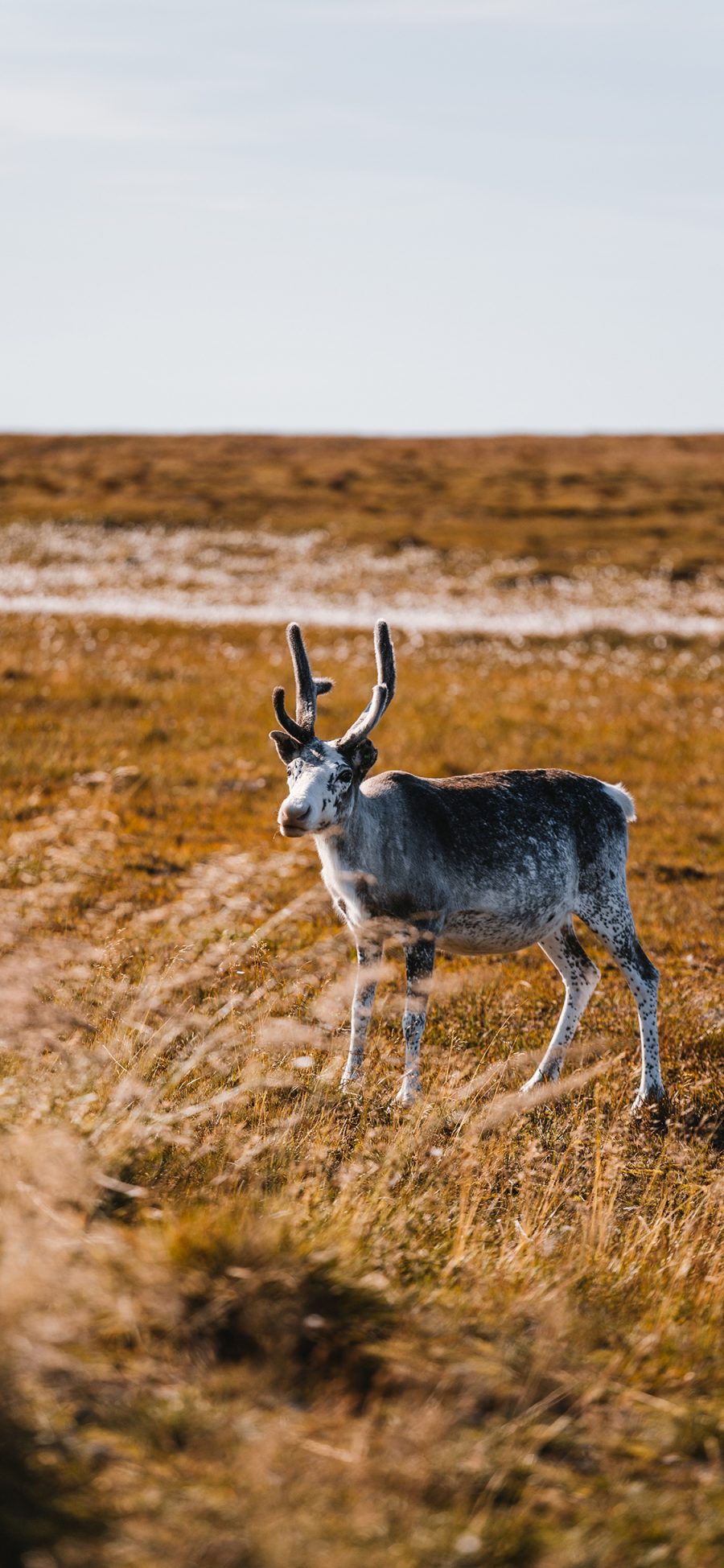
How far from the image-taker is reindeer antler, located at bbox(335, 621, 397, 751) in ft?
23.7

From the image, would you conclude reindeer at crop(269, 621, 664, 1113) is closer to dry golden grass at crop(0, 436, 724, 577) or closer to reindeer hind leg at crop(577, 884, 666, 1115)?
reindeer hind leg at crop(577, 884, 666, 1115)

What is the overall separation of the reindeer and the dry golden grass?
3896 cm

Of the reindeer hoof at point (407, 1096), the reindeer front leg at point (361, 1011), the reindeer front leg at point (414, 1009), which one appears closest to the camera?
the reindeer hoof at point (407, 1096)

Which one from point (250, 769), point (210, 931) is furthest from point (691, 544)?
point (210, 931)

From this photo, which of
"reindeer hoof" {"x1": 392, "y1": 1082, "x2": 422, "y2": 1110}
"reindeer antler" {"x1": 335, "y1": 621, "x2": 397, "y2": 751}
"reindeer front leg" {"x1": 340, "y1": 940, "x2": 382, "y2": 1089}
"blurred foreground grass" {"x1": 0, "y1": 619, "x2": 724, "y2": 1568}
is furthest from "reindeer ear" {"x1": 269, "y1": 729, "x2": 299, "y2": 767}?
"reindeer hoof" {"x1": 392, "y1": 1082, "x2": 422, "y2": 1110}

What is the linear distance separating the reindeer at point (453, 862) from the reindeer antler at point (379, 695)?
1 centimetres

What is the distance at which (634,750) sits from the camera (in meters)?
19.1

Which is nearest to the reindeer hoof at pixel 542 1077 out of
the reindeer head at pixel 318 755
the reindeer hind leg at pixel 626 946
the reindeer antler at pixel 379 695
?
the reindeer hind leg at pixel 626 946

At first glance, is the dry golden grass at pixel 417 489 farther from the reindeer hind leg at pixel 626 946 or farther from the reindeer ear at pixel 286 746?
the reindeer ear at pixel 286 746

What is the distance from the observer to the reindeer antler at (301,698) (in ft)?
24.4

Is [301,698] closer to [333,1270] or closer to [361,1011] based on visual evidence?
[361,1011]

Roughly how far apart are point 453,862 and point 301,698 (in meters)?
1.49

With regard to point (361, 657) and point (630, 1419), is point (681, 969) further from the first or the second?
→ point (361, 657)

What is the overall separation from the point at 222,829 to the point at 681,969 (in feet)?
19.2
